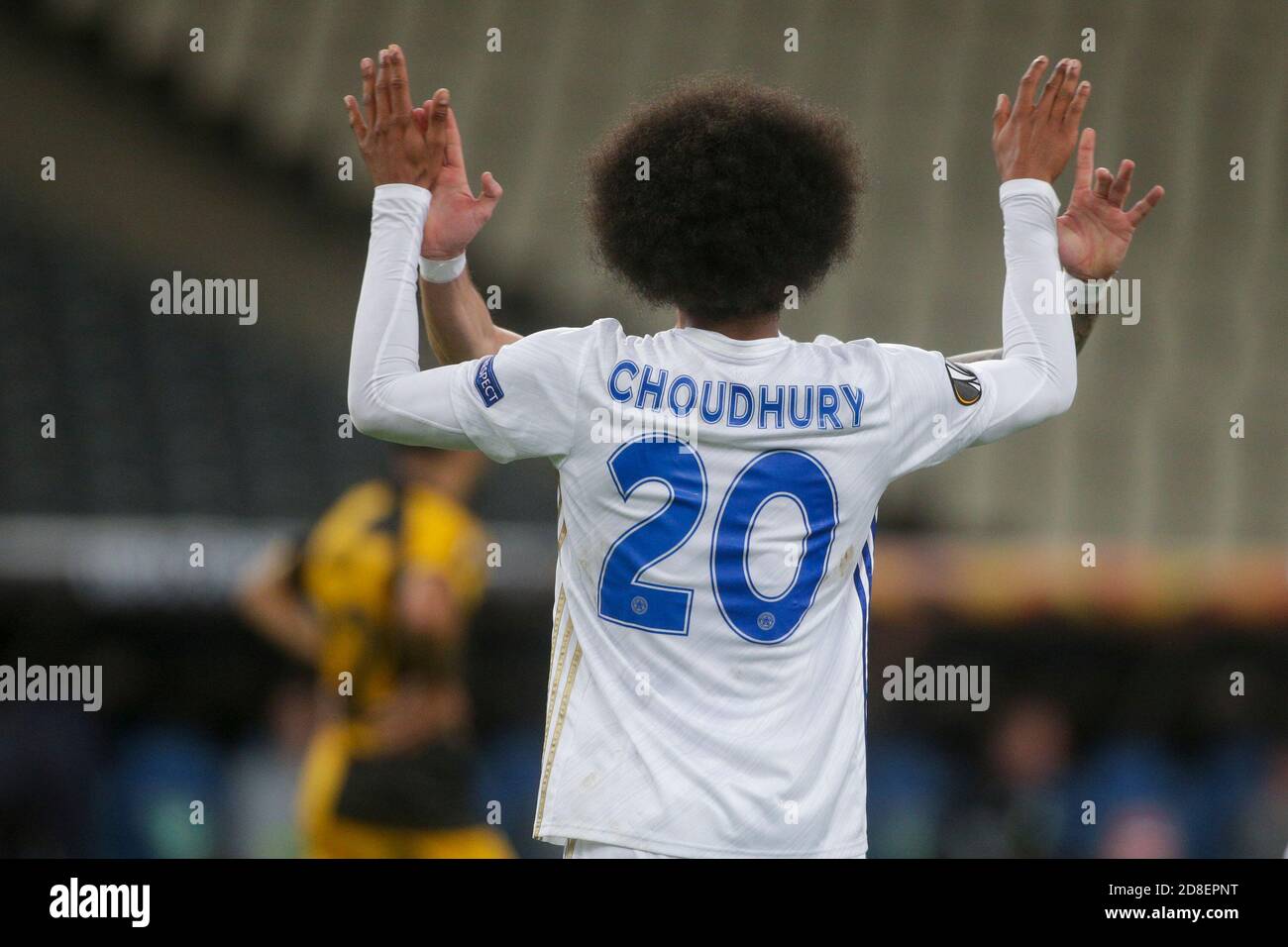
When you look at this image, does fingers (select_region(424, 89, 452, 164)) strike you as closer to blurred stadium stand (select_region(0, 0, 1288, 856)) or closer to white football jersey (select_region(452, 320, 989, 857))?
white football jersey (select_region(452, 320, 989, 857))

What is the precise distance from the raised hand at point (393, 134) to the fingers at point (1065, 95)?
949mm

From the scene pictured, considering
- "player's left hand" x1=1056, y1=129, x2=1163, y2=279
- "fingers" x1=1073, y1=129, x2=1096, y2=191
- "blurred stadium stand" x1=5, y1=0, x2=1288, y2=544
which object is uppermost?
"blurred stadium stand" x1=5, y1=0, x2=1288, y2=544

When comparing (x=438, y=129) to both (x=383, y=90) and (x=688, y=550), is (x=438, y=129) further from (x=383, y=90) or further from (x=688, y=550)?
(x=688, y=550)

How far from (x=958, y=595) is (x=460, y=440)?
16.0 ft

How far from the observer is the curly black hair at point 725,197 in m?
2.15

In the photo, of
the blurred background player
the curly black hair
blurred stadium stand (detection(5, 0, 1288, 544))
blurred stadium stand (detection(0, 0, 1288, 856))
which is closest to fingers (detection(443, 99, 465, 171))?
the curly black hair

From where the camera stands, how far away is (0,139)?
343 inches

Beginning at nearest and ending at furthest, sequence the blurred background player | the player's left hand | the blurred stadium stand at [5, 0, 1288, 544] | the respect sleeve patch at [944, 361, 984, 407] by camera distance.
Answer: the respect sleeve patch at [944, 361, 984, 407]
the player's left hand
the blurred background player
the blurred stadium stand at [5, 0, 1288, 544]

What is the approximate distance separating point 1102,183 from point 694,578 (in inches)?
38.0

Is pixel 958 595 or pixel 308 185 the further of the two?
pixel 308 185

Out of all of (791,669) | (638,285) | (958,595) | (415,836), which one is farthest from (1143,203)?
(958,595)

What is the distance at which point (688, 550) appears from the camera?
2.03 meters

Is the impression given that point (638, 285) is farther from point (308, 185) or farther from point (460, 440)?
point (308, 185)

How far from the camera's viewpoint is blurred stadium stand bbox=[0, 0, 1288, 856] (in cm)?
633
